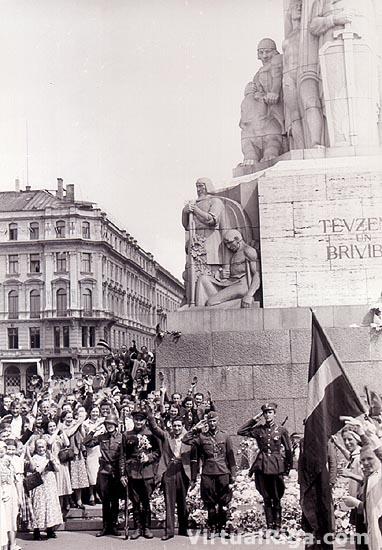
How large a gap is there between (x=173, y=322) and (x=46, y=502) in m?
4.69

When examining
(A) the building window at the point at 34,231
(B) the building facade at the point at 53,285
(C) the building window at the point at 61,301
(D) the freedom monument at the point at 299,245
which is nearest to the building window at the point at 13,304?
(B) the building facade at the point at 53,285

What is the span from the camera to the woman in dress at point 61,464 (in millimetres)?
11188

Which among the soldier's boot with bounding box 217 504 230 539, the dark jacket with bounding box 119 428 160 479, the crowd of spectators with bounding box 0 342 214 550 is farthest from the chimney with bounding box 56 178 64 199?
the soldier's boot with bounding box 217 504 230 539

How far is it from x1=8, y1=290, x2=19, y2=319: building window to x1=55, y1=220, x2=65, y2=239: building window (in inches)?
248

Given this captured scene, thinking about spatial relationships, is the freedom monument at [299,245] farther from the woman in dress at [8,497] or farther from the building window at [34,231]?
the building window at [34,231]

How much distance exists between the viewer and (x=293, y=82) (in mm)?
16266

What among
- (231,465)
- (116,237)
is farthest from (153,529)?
(116,237)

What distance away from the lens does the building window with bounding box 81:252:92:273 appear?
69.9m

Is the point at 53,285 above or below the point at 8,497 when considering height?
above

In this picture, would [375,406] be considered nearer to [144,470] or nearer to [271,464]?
[271,464]

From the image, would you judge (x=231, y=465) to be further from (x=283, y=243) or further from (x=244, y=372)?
(x=283, y=243)

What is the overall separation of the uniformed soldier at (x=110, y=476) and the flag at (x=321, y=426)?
393 cm

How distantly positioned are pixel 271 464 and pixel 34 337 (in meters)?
60.2

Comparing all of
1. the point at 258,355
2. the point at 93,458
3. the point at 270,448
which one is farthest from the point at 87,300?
the point at 270,448
